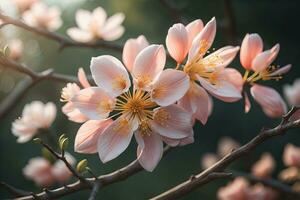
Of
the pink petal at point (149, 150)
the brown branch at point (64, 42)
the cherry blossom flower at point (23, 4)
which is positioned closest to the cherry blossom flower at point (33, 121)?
the brown branch at point (64, 42)

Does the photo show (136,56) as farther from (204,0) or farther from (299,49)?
(204,0)

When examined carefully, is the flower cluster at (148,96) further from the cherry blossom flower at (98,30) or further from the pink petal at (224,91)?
the cherry blossom flower at (98,30)

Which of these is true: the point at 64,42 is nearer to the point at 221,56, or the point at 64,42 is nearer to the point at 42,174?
the point at 42,174

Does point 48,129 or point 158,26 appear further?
point 158,26

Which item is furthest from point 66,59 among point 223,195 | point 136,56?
point 136,56

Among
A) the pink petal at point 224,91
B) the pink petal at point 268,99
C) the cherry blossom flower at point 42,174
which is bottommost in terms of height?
the cherry blossom flower at point 42,174

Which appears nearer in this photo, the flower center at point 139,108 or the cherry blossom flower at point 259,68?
the flower center at point 139,108

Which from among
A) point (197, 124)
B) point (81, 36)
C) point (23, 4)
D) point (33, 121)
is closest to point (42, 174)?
point (33, 121)
